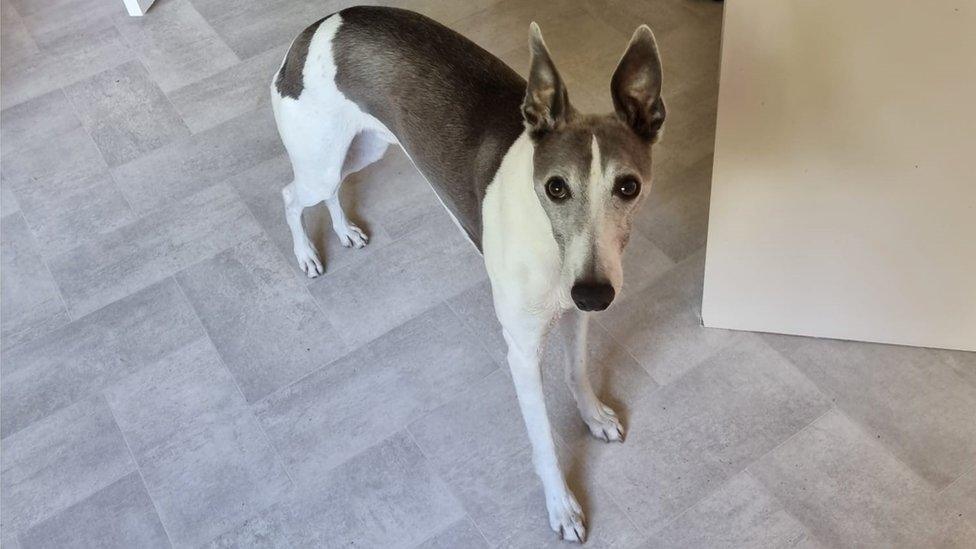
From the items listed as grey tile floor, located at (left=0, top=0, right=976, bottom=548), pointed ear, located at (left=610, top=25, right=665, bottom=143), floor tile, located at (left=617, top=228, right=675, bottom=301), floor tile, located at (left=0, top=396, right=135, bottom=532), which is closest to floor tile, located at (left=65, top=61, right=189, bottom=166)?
grey tile floor, located at (left=0, top=0, right=976, bottom=548)

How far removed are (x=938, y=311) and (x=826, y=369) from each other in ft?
1.12

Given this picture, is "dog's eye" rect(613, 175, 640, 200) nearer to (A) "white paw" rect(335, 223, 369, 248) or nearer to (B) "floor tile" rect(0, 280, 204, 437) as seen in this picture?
(A) "white paw" rect(335, 223, 369, 248)

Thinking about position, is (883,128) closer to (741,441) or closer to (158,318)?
(741,441)

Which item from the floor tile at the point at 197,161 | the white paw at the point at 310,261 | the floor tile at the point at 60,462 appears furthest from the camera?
the floor tile at the point at 197,161

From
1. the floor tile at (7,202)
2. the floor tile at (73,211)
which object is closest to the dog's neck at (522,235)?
the floor tile at (73,211)

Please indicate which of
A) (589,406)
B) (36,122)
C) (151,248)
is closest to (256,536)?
(589,406)

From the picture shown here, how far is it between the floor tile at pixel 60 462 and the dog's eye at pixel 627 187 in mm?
1715

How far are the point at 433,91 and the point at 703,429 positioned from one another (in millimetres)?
1196

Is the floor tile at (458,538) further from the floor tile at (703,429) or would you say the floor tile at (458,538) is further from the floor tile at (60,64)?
the floor tile at (60,64)

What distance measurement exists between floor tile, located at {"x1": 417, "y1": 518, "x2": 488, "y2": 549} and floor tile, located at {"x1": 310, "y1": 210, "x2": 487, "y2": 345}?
72 centimetres

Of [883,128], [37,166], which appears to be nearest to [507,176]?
[883,128]

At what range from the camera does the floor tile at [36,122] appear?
11.0ft

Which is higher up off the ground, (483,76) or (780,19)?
(780,19)

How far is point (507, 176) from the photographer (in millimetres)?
1690
